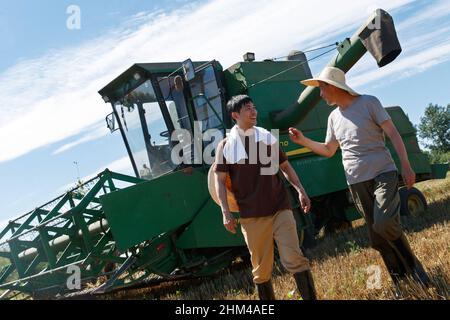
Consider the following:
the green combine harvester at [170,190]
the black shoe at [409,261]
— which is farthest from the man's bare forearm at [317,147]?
the green combine harvester at [170,190]

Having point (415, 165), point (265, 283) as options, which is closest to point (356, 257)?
point (265, 283)

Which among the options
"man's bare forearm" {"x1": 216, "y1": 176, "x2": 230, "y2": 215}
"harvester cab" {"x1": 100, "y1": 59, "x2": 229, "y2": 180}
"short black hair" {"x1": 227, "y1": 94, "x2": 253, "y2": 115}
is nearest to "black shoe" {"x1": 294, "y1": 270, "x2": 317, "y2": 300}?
"man's bare forearm" {"x1": 216, "y1": 176, "x2": 230, "y2": 215}

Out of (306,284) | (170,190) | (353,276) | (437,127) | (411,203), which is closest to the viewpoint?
(306,284)

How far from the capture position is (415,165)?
9.65 meters

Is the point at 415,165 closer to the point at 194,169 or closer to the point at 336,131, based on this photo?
the point at 194,169

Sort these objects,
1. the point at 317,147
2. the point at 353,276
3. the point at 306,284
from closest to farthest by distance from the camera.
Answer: the point at 306,284 → the point at 317,147 → the point at 353,276

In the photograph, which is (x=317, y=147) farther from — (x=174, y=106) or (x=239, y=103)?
(x=174, y=106)

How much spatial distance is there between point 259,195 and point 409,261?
1.15 metres

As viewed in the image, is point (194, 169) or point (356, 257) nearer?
point (356, 257)

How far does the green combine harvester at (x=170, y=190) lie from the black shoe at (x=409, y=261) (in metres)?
3.03

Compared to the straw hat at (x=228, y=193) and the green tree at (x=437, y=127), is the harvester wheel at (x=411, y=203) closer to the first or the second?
the straw hat at (x=228, y=193)

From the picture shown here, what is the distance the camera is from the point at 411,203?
29.0 ft

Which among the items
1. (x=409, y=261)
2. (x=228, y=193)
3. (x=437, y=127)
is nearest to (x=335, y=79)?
(x=228, y=193)
